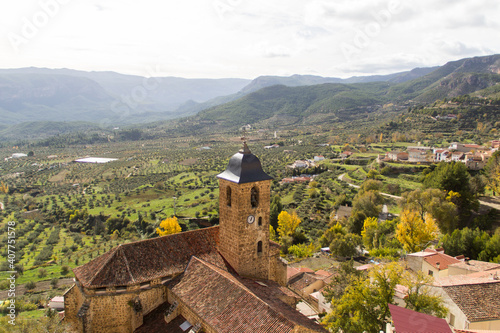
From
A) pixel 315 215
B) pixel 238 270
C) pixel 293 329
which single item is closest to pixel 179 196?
pixel 315 215

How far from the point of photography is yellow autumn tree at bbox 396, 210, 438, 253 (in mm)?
30750

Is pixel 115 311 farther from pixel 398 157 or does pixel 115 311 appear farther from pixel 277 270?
pixel 398 157

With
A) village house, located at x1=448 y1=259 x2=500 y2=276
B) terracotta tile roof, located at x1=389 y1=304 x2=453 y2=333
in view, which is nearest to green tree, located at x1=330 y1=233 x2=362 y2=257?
village house, located at x1=448 y1=259 x2=500 y2=276

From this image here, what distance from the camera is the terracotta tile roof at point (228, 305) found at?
1161cm

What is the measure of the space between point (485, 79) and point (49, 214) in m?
172

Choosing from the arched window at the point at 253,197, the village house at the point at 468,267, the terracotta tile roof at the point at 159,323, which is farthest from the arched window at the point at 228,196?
the village house at the point at 468,267

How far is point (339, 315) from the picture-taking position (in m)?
17.0

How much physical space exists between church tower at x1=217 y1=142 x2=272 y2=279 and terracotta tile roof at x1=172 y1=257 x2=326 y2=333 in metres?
1.91

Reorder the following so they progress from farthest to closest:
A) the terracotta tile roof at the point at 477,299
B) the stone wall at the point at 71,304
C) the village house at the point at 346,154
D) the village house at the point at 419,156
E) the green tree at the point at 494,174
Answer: the village house at the point at 346,154 < the village house at the point at 419,156 < the green tree at the point at 494,174 < the stone wall at the point at 71,304 < the terracotta tile roof at the point at 477,299

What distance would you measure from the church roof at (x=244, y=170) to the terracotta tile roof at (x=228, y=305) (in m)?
4.50

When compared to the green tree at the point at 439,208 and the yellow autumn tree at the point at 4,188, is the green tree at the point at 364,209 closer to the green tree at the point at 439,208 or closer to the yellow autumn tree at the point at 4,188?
the green tree at the point at 439,208

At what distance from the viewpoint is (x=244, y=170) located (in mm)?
16797

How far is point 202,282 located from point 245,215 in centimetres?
393

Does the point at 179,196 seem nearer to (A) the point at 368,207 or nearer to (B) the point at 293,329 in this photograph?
(A) the point at 368,207
